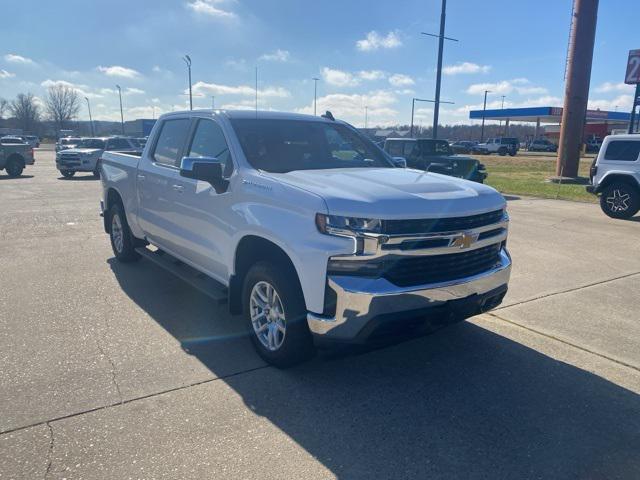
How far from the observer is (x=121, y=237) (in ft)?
22.5

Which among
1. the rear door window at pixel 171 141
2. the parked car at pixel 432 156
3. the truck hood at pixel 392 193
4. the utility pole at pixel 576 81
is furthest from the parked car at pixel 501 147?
the truck hood at pixel 392 193

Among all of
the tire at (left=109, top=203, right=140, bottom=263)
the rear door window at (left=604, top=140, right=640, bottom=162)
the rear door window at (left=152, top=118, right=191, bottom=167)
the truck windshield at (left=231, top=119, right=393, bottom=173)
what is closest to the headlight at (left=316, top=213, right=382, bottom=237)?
the truck windshield at (left=231, top=119, right=393, bottom=173)

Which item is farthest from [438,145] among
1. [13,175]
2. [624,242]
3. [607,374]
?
[13,175]

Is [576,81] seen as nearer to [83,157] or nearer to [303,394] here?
[83,157]

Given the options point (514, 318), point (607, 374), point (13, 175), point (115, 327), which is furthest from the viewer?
point (13, 175)

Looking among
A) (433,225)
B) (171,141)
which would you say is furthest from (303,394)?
(171,141)

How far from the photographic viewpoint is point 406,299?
327 centimetres

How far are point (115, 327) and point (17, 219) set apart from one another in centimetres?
756

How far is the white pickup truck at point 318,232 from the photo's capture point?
3.25m

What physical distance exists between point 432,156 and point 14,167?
18375 millimetres

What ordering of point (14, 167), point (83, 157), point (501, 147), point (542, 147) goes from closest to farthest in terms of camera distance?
1. point (83, 157)
2. point (14, 167)
3. point (501, 147)
4. point (542, 147)

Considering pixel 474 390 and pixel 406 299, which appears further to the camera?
pixel 474 390

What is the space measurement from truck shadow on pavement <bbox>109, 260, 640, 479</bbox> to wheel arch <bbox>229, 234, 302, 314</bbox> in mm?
487

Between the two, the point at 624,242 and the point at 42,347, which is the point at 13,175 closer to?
the point at 42,347
